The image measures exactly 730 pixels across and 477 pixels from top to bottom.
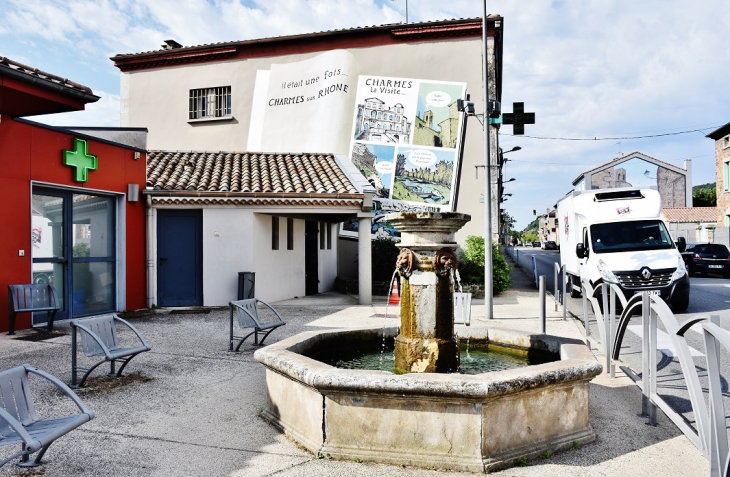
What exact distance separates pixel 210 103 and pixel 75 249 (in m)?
14.0

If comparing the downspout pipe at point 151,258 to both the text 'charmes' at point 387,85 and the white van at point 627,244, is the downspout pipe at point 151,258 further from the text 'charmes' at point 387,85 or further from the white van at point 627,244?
the text 'charmes' at point 387,85

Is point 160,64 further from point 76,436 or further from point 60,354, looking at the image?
point 76,436

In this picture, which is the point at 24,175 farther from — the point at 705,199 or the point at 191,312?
the point at 705,199

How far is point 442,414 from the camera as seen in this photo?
12.7 ft

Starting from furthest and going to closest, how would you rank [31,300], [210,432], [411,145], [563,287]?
[411,145]
[563,287]
[31,300]
[210,432]

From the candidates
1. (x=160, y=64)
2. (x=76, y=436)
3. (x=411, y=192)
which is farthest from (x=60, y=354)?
(x=160, y=64)

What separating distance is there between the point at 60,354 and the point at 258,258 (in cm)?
645

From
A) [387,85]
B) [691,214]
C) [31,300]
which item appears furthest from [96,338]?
[691,214]

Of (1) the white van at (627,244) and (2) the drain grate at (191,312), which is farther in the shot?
(2) the drain grate at (191,312)

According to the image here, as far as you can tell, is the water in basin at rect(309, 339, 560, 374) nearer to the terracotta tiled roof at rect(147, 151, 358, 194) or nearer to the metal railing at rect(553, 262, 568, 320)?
the metal railing at rect(553, 262, 568, 320)

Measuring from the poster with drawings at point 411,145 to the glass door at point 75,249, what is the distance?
9972mm

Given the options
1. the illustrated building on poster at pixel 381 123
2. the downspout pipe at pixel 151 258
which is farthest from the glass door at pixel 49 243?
the illustrated building on poster at pixel 381 123

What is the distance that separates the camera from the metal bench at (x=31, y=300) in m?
9.02

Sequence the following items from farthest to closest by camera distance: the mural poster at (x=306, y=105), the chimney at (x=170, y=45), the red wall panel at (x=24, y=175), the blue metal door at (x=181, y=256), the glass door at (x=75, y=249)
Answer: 1. the chimney at (x=170, y=45)
2. the mural poster at (x=306, y=105)
3. the blue metal door at (x=181, y=256)
4. the glass door at (x=75, y=249)
5. the red wall panel at (x=24, y=175)
